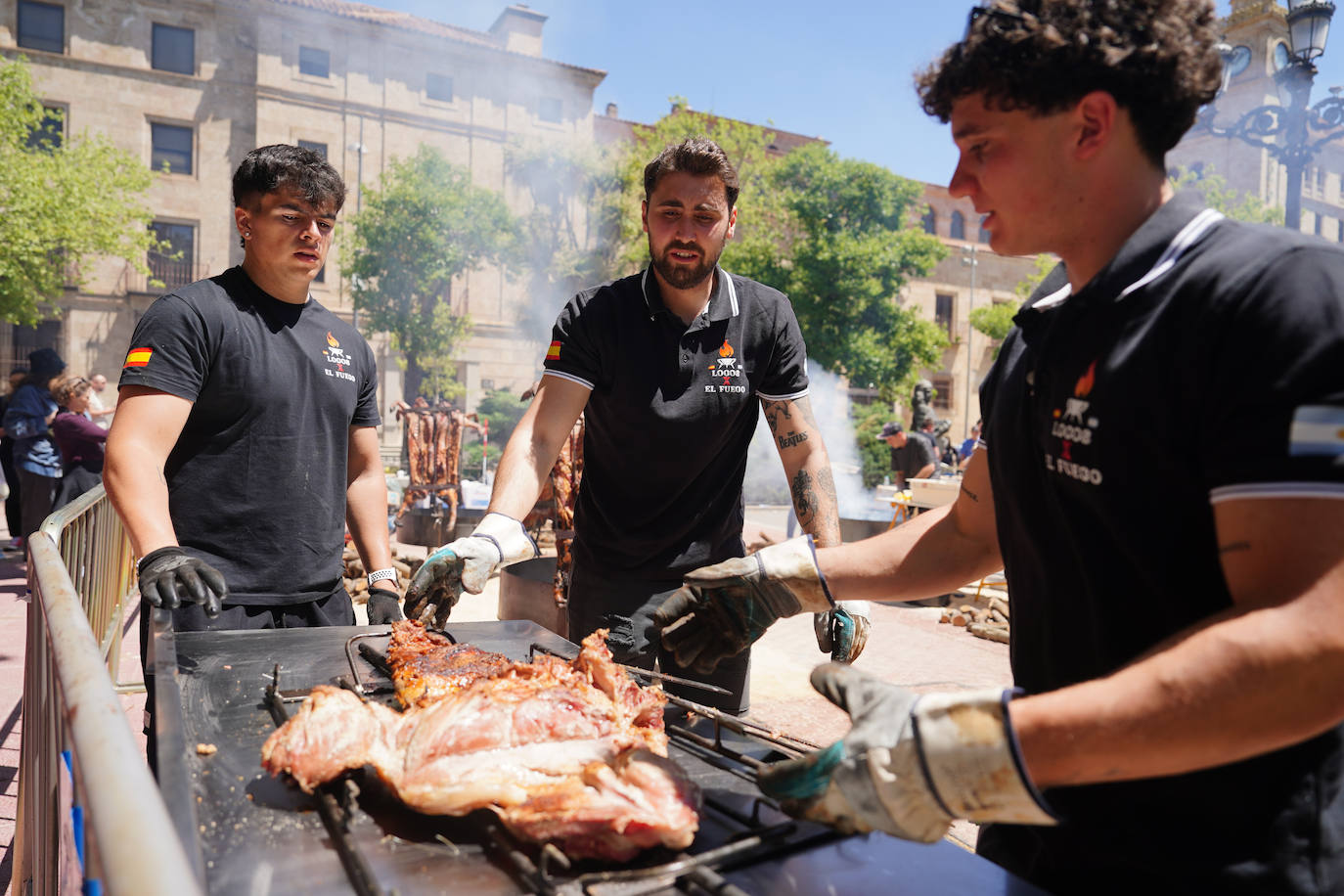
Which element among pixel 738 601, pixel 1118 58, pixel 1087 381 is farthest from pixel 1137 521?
pixel 738 601

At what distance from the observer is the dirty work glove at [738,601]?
225 cm

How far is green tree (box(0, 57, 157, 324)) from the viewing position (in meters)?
19.6

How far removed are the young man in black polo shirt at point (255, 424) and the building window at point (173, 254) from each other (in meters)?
34.7

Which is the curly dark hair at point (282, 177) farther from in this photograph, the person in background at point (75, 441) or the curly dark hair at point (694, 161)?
the person in background at point (75, 441)

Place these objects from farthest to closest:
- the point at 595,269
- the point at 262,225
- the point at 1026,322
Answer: the point at 595,269 → the point at 262,225 → the point at 1026,322

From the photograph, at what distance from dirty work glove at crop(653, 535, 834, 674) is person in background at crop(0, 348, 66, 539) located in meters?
9.35

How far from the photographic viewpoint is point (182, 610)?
302 cm

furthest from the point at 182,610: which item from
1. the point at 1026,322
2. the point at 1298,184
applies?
the point at 1298,184

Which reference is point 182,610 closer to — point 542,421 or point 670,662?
point 542,421

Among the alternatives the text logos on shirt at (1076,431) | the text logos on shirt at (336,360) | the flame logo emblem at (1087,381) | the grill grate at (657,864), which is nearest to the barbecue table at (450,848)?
the grill grate at (657,864)

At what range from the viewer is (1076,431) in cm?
150

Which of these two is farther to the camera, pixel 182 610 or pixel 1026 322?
pixel 182 610

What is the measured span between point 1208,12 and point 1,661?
7.70m

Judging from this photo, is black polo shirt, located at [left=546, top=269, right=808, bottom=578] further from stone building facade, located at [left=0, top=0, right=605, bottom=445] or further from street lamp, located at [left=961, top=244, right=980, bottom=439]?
street lamp, located at [left=961, top=244, right=980, bottom=439]
